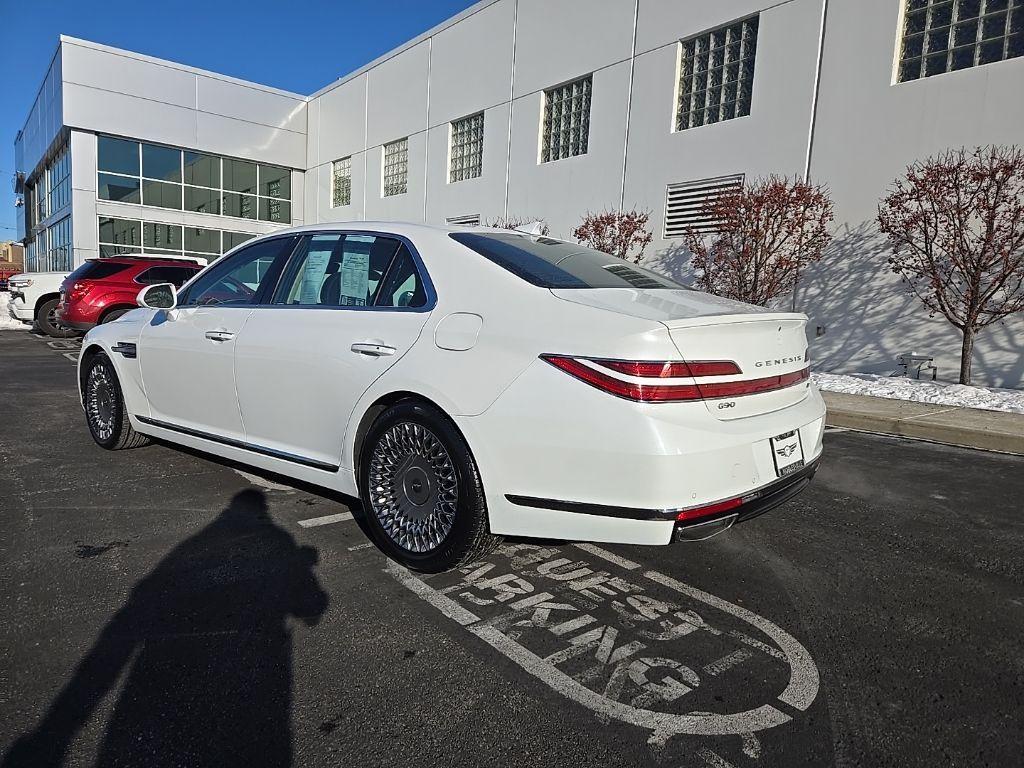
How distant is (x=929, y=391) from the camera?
9.09 m

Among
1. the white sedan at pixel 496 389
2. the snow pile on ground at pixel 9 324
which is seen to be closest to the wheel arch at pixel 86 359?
the white sedan at pixel 496 389

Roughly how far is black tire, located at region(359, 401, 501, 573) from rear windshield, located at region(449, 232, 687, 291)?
0.78 m

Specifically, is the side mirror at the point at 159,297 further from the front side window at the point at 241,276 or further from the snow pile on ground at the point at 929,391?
the snow pile on ground at the point at 929,391

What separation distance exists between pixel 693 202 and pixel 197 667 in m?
12.8

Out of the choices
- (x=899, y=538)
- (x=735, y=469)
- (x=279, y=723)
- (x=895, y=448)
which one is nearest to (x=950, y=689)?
(x=735, y=469)

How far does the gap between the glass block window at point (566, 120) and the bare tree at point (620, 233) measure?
2.17 m

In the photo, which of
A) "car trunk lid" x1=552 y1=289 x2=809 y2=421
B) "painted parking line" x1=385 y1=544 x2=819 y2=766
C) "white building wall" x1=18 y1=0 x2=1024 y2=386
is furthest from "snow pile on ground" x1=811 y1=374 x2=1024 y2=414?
"painted parking line" x1=385 y1=544 x2=819 y2=766

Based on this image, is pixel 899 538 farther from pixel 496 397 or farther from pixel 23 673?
pixel 23 673

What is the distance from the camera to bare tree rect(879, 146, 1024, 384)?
29.0ft

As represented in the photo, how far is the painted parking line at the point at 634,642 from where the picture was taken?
2.15 metres

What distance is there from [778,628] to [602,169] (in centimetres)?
1373

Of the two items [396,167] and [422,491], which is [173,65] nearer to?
[396,167]

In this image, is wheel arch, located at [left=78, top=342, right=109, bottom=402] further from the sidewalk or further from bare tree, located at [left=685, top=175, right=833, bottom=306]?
bare tree, located at [left=685, top=175, right=833, bottom=306]

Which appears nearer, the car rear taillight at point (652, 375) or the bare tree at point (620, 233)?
the car rear taillight at point (652, 375)
